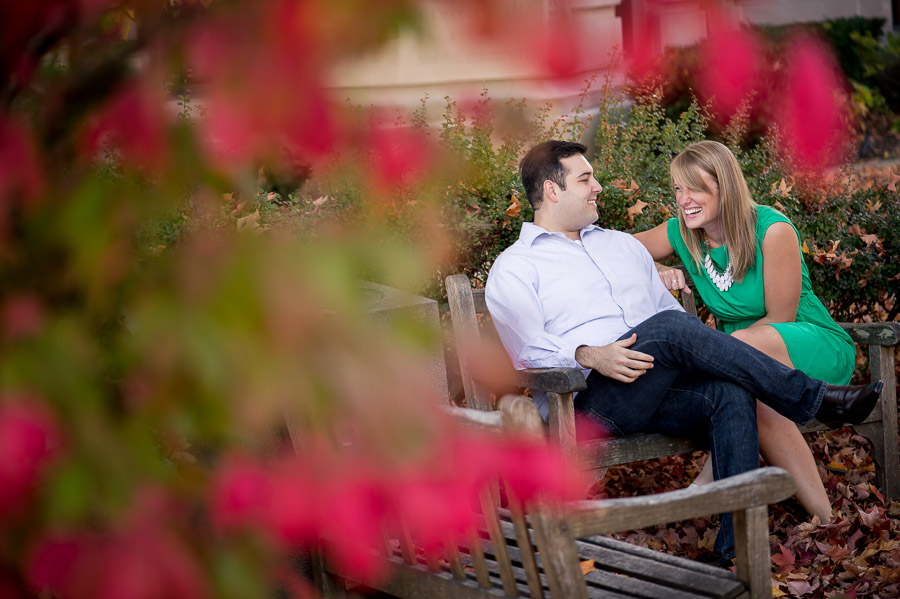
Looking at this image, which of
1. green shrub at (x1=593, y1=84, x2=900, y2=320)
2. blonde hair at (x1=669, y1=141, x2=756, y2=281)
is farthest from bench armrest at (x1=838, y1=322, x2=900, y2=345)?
green shrub at (x1=593, y1=84, x2=900, y2=320)

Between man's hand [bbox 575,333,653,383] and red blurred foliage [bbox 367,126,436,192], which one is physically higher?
red blurred foliage [bbox 367,126,436,192]

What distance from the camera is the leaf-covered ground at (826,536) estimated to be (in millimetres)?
3498

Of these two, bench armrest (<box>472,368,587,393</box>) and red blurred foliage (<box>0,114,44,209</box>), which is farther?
bench armrest (<box>472,368,587,393</box>)

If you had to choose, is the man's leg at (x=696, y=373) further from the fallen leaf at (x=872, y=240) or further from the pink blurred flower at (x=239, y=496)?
the pink blurred flower at (x=239, y=496)

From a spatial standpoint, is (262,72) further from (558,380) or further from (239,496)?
(558,380)

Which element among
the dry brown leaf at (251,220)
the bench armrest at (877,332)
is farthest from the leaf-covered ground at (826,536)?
the dry brown leaf at (251,220)

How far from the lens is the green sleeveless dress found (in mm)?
3996

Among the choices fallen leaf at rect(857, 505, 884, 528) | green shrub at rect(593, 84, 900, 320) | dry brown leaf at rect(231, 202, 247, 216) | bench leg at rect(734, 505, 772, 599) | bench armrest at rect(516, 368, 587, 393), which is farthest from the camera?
green shrub at rect(593, 84, 900, 320)

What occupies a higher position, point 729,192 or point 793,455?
point 729,192

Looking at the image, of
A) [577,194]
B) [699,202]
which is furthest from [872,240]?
[577,194]

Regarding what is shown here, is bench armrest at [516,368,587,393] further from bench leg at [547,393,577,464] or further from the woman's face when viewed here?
the woman's face

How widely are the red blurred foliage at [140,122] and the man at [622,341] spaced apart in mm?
2713

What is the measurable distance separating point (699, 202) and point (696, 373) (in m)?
0.81

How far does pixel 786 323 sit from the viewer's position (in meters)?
4.05
